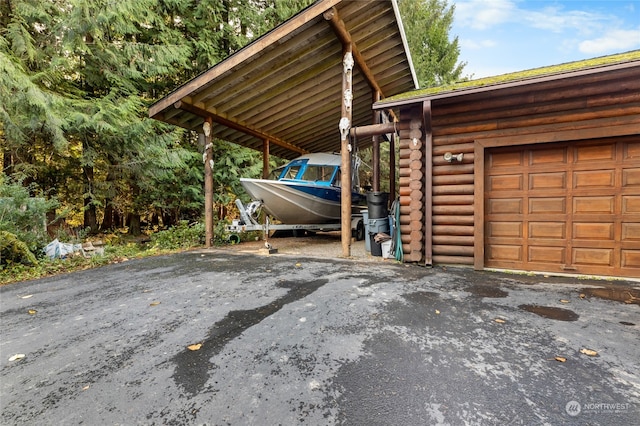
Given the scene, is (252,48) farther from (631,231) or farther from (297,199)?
(631,231)

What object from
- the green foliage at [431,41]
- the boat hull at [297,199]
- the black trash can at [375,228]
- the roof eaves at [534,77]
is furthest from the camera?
the green foliage at [431,41]

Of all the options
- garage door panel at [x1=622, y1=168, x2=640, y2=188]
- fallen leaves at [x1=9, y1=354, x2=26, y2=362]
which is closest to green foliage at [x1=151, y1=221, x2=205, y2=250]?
fallen leaves at [x1=9, y1=354, x2=26, y2=362]

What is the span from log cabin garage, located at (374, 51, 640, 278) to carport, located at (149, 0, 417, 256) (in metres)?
1.10

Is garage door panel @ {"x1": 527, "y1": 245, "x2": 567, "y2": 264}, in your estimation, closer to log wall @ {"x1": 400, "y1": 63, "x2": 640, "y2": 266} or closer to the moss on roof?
log wall @ {"x1": 400, "y1": 63, "x2": 640, "y2": 266}

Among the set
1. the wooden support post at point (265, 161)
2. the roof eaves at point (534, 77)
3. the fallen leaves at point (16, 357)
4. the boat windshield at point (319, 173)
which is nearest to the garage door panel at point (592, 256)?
the roof eaves at point (534, 77)

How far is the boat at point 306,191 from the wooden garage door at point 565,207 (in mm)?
3536

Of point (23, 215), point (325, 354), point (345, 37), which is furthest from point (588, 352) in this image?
point (23, 215)

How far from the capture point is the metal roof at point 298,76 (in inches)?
199

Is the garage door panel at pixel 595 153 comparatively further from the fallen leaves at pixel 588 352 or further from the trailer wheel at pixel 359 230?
the trailer wheel at pixel 359 230

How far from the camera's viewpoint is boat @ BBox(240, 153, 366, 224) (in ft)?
21.8

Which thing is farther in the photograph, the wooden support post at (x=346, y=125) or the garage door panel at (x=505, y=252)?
the wooden support post at (x=346, y=125)

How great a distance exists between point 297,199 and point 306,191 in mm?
368

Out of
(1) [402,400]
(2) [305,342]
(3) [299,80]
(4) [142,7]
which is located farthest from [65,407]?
(4) [142,7]

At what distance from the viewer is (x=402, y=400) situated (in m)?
1.47
